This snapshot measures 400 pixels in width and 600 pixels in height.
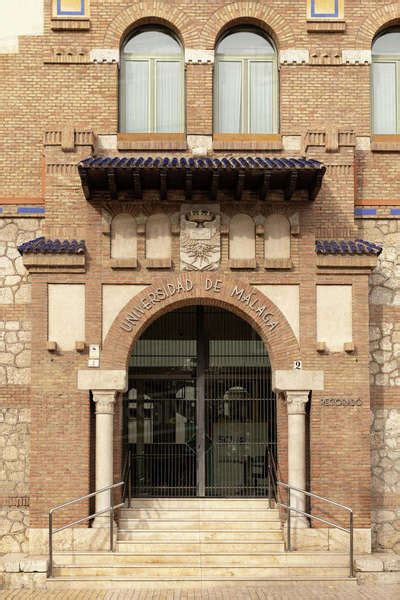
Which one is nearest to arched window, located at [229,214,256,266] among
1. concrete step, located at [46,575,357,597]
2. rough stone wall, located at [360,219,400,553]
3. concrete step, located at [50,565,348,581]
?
rough stone wall, located at [360,219,400,553]

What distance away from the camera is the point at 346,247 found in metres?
14.8

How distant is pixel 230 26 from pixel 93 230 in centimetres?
504

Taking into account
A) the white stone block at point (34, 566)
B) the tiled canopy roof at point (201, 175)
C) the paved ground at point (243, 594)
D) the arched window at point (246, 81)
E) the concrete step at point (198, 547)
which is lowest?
the paved ground at point (243, 594)

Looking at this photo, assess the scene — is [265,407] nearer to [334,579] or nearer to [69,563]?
[334,579]

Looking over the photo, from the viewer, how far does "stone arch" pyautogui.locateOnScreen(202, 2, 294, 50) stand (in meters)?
15.8

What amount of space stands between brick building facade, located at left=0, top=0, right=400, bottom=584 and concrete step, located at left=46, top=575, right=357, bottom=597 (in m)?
1.12

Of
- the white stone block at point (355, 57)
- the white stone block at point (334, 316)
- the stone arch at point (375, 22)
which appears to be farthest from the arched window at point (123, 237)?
the stone arch at point (375, 22)

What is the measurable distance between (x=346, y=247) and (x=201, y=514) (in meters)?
5.60

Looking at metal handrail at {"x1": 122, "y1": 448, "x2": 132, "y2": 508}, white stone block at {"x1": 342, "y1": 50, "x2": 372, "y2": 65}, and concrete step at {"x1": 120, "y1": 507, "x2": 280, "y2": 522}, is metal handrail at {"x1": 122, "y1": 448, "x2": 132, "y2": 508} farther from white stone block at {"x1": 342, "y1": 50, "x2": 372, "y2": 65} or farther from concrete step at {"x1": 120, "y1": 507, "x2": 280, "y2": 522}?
white stone block at {"x1": 342, "y1": 50, "x2": 372, "y2": 65}

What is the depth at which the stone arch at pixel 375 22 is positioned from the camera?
15.8m

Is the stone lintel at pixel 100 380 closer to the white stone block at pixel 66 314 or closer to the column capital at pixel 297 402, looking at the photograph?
the white stone block at pixel 66 314

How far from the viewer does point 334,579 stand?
1323cm

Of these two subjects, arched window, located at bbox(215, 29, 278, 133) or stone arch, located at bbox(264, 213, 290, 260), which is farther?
arched window, located at bbox(215, 29, 278, 133)

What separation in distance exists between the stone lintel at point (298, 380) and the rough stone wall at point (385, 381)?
4.49 ft
